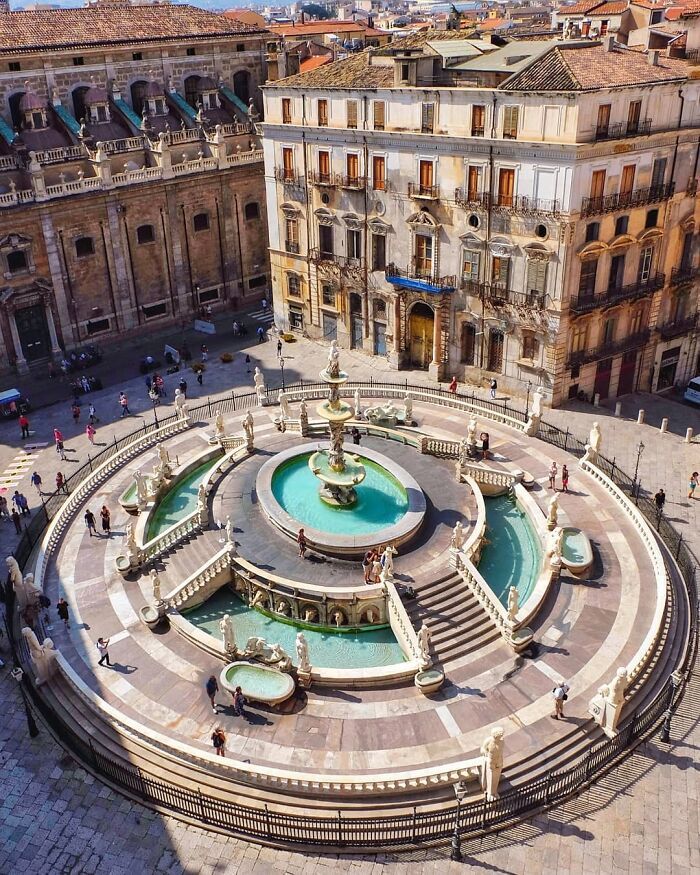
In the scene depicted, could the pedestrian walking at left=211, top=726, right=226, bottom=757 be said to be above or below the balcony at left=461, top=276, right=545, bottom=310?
below

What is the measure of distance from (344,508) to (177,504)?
331 inches

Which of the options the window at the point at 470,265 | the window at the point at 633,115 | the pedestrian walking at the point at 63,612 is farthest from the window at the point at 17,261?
the window at the point at 633,115

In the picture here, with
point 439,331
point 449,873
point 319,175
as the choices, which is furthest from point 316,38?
point 449,873

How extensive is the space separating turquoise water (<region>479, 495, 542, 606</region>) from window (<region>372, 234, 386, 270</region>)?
20612mm

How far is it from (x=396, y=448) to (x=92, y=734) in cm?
2070

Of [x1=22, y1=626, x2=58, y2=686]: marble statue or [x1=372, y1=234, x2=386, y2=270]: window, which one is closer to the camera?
[x1=22, y1=626, x2=58, y2=686]: marble statue

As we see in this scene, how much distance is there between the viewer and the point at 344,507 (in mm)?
36094

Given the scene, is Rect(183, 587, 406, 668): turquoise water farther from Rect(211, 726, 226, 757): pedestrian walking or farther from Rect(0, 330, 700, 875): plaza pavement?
Rect(0, 330, 700, 875): plaza pavement

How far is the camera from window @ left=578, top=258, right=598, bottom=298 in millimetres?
45000

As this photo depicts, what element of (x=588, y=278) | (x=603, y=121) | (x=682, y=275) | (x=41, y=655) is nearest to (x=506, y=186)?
(x=603, y=121)

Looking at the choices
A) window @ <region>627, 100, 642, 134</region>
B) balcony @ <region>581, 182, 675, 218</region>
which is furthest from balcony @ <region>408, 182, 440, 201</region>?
window @ <region>627, 100, 642, 134</region>

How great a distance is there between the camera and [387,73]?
50219mm

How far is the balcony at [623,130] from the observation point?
1663 inches

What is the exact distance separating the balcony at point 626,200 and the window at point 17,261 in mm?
35678
